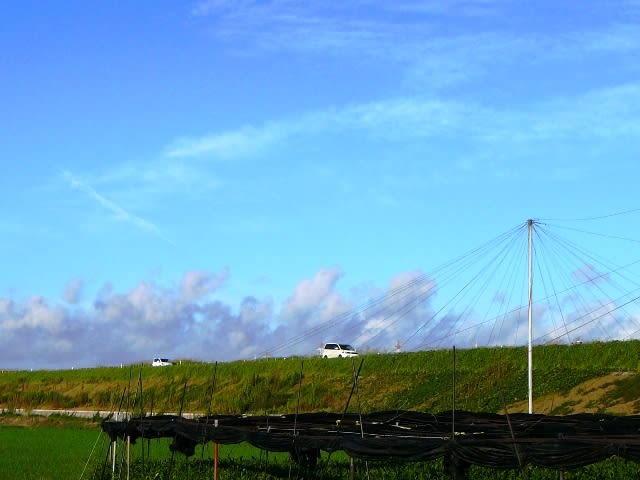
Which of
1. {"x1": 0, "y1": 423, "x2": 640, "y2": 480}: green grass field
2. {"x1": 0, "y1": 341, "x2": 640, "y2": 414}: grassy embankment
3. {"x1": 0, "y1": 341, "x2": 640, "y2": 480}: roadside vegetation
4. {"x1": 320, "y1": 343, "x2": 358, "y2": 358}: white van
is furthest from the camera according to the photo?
{"x1": 320, "y1": 343, "x2": 358, "y2": 358}: white van

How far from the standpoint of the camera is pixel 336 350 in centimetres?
10281

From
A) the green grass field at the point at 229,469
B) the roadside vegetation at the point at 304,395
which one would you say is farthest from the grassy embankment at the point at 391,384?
the green grass field at the point at 229,469

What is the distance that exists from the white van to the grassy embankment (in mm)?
4375

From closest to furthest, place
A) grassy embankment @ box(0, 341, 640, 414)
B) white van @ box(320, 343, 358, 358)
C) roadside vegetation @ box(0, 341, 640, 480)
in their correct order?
roadside vegetation @ box(0, 341, 640, 480) → grassy embankment @ box(0, 341, 640, 414) → white van @ box(320, 343, 358, 358)

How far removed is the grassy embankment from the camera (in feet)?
237

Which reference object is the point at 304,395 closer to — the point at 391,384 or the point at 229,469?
the point at 391,384

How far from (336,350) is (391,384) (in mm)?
18642

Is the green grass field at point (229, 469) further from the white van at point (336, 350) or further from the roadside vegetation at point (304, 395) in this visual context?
the white van at point (336, 350)

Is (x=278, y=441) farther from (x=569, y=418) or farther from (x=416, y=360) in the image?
(x=416, y=360)

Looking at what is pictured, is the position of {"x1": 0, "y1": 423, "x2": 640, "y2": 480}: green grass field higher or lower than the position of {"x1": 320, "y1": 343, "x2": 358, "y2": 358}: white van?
lower

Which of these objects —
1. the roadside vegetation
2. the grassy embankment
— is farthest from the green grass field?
the grassy embankment

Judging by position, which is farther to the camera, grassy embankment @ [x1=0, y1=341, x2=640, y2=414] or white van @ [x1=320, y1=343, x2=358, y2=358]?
white van @ [x1=320, y1=343, x2=358, y2=358]

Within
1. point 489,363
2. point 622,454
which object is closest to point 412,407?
point 489,363

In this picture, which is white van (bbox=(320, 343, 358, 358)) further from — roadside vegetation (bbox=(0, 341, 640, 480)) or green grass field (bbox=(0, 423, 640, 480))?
green grass field (bbox=(0, 423, 640, 480))
